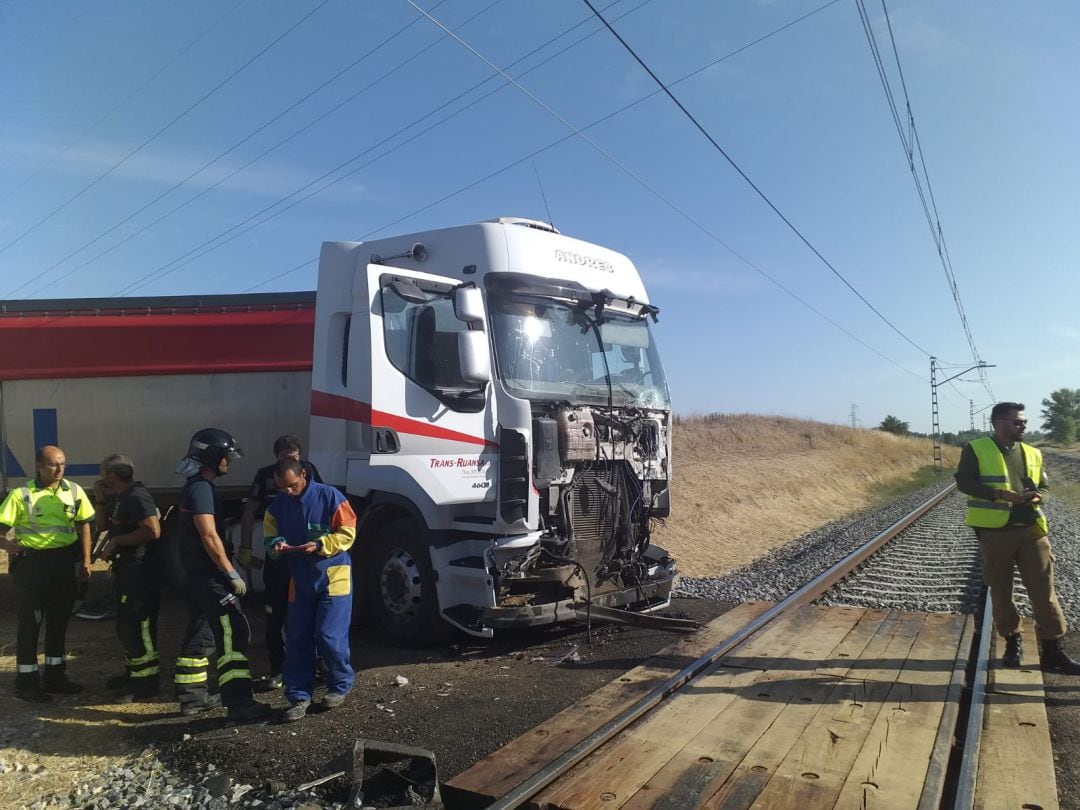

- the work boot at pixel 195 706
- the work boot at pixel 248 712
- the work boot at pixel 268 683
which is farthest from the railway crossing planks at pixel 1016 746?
the work boot at pixel 268 683

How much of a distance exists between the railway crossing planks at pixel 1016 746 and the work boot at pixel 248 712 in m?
4.07

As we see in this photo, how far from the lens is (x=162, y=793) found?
4051 mm

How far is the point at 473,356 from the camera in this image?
600cm

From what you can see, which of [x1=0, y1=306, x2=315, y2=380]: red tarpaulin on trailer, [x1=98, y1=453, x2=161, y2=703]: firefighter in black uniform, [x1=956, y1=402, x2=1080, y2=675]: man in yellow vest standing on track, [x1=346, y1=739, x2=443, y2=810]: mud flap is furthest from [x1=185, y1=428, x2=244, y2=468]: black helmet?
[x1=956, y1=402, x2=1080, y2=675]: man in yellow vest standing on track

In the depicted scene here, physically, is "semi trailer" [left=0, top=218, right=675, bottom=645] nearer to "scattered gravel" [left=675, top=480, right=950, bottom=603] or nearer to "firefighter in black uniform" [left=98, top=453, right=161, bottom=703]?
"firefighter in black uniform" [left=98, top=453, right=161, bottom=703]

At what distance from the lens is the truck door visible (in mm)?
6152

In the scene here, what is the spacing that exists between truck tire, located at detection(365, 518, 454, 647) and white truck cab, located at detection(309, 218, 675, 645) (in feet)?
0.05

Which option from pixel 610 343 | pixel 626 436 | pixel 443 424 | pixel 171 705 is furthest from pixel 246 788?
pixel 610 343

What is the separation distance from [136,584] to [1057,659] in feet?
22.1

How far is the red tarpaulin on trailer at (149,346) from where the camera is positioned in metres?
8.00

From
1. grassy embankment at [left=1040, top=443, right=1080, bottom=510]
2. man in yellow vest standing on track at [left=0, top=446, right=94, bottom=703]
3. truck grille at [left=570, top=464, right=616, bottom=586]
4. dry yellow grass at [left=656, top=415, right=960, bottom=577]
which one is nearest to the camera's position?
man in yellow vest standing on track at [left=0, top=446, right=94, bottom=703]

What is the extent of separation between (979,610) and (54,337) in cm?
993

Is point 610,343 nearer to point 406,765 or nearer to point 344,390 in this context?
point 344,390

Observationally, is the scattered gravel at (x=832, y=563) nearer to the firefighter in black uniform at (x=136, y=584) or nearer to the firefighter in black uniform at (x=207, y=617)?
the firefighter in black uniform at (x=207, y=617)
